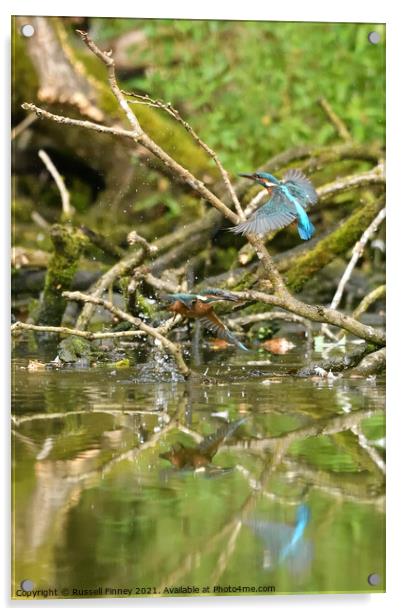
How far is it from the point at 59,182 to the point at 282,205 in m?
1.22

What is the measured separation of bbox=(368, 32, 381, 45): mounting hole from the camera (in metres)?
4.17

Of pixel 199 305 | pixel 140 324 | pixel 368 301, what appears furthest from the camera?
pixel 368 301

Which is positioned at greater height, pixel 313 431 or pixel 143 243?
pixel 143 243

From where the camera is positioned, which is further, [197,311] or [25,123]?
[25,123]

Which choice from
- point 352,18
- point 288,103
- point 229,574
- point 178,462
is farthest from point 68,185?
point 229,574

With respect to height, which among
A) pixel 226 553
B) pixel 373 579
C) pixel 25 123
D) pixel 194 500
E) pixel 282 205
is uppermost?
pixel 25 123

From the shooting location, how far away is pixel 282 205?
166 inches

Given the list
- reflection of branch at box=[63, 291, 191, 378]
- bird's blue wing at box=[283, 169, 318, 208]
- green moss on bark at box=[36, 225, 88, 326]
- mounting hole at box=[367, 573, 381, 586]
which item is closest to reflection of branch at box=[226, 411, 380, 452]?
mounting hole at box=[367, 573, 381, 586]

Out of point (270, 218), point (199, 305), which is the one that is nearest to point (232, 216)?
point (270, 218)

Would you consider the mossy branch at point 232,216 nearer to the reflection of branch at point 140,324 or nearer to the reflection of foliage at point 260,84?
the reflection of branch at point 140,324

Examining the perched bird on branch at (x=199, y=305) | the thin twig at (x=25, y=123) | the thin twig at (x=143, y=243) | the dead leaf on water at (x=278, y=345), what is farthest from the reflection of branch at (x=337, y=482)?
the thin twig at (x=25, y=123)

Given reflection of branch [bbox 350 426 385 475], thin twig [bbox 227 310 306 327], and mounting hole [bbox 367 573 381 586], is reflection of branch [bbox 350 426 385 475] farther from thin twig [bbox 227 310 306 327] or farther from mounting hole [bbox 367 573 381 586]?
thin twig [bbox 227 310 306 327]

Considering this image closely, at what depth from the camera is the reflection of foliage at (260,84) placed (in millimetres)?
4523

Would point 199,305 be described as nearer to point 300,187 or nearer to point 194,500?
point 300,187
